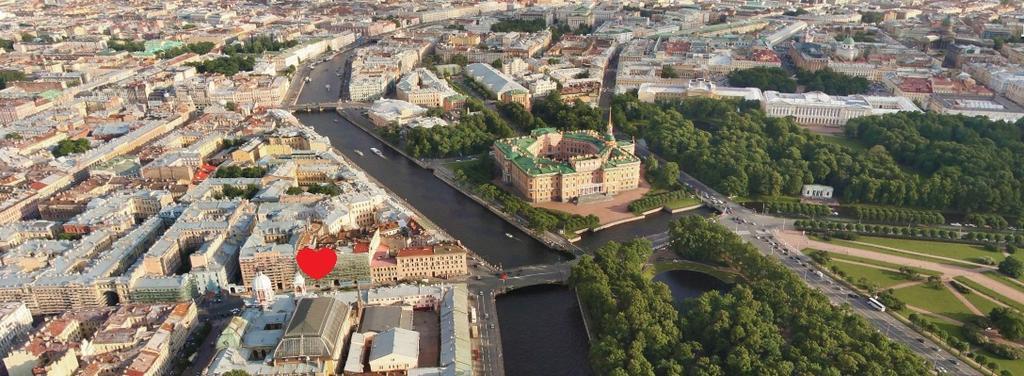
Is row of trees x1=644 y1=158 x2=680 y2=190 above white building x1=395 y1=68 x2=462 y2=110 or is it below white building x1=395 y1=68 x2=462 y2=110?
below

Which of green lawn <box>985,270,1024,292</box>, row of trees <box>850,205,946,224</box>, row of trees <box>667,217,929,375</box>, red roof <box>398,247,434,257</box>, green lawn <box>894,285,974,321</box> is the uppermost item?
red roof <box>398,247,434,257</box>

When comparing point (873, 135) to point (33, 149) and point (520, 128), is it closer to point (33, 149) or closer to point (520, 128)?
point (520, 128)

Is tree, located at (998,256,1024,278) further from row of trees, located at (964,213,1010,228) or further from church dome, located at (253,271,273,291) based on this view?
church dome, located at (253,271,273,291)

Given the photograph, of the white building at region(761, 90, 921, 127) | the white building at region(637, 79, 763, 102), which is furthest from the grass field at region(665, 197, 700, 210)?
the white building at region(637, 79, 763, 102)

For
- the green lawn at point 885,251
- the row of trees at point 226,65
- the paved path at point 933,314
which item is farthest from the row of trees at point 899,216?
the row of trees at point 226,65

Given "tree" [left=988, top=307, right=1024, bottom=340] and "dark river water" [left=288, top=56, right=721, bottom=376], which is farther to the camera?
"dark river water" [left=288, top=56, right=721, bottom=376]

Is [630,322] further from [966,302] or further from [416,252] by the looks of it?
[966,302]

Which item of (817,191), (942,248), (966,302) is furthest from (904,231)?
(966,302)

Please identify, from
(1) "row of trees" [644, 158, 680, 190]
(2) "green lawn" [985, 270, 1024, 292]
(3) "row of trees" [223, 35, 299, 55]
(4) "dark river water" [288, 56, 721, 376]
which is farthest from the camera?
(3) "row of trees" [223, 35, 299, 55]

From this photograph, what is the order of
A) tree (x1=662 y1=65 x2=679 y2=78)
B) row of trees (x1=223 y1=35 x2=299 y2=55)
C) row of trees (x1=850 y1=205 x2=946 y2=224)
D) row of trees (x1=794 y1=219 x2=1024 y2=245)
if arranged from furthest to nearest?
row of trees (x1=223 y1=35 x2=299 y2=55), tree (x1=662 y1=65 x2=679 y2=78), row of trees (x1=850 y1=205 x2=946 y2=224), row of trees (x1=794 y1=219 x2=1024 y2=245)
